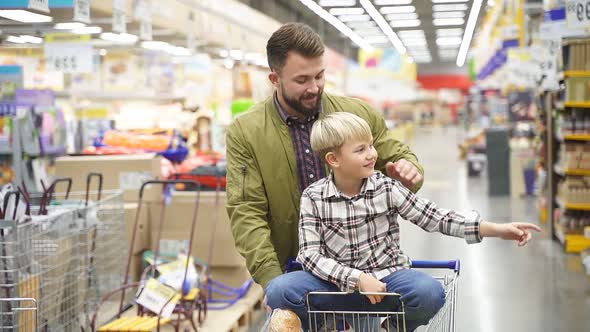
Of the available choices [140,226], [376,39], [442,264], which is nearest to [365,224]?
[442,264]

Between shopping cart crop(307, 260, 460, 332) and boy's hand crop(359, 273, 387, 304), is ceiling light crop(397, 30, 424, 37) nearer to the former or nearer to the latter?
shopping cart crop(307, 260, 460, 332)

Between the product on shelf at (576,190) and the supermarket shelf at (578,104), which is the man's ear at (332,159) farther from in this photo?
the product on shelf at (576,190)

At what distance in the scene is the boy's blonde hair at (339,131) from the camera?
277 centimetres

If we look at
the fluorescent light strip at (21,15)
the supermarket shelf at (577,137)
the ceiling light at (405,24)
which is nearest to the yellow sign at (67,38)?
the fluorescent light strip at (21,15)

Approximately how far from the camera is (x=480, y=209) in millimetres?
13320

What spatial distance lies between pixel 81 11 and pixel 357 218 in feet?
12.9

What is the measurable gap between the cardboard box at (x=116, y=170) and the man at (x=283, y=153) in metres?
3.79

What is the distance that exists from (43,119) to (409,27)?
6.03 m

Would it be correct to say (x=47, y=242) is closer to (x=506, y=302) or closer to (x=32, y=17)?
(x=32, y=17)

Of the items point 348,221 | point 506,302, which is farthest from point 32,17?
point 506,302

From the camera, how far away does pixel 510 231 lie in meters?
2.68

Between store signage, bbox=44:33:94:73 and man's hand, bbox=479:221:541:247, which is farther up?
store signage, bbox=44:33:94:73

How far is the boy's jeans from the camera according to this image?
259cm

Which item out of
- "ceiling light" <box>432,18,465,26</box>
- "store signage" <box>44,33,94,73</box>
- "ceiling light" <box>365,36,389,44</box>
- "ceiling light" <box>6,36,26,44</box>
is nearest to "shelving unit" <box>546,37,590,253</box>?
"ceiling light" <box>432,18,465,26</box>
